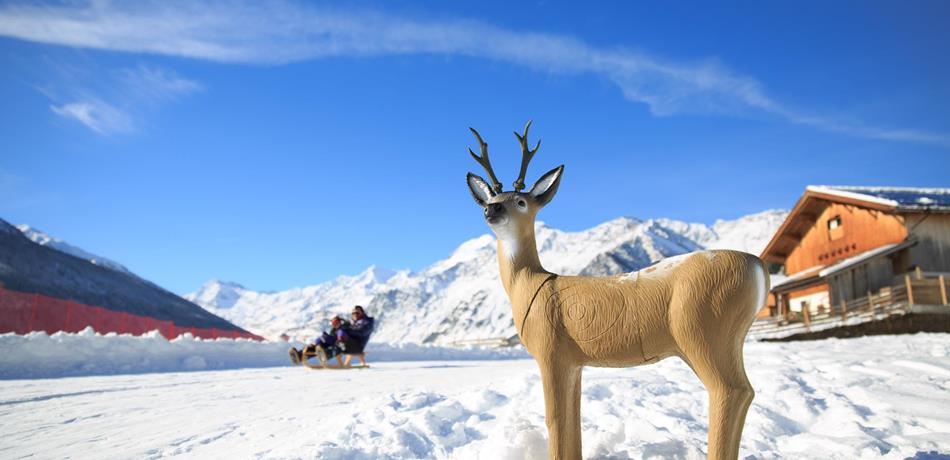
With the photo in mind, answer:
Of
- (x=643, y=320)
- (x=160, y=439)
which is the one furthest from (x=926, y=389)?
(x=160, y=439)

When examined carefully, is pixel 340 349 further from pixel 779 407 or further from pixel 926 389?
pixel 926 389

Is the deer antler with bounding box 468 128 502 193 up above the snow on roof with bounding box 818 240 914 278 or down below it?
below

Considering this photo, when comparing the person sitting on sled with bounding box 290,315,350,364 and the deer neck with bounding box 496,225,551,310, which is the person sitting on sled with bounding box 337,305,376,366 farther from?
the deer neck with bounding box 496,225,551,310

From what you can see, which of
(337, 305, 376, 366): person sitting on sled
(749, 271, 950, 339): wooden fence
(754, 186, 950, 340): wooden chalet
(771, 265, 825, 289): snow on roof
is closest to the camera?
(337, 305, 376, 366): person sitting on sled

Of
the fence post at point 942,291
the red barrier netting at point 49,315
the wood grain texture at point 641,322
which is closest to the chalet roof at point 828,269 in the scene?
the fence post at point 942,291

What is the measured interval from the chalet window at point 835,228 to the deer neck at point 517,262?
23.3 metres

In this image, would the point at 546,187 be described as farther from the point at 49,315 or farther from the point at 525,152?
the point at 49,315

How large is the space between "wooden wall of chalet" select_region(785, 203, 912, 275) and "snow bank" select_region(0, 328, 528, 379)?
20810 mm

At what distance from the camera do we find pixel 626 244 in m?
189

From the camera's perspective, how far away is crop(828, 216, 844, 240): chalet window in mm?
22406

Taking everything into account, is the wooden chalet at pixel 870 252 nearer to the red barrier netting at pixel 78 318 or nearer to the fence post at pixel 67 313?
the red barrier netting at pixel 78 318

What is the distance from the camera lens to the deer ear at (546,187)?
11.9ft

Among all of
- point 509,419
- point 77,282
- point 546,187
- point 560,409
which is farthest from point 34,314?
point 77,282

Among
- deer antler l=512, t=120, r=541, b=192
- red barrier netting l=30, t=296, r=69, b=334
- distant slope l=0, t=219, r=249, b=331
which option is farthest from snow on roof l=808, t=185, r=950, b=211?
distant slope l=0, t=219, r=249, b=331
